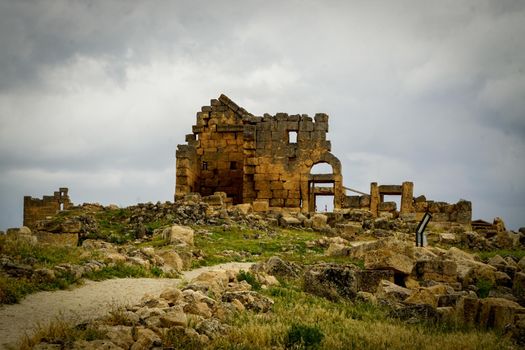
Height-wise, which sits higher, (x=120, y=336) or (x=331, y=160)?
(x=331, y=160)

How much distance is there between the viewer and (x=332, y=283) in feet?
35.3

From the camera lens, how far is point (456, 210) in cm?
2544

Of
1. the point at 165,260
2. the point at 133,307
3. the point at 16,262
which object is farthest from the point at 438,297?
the point at 16,262

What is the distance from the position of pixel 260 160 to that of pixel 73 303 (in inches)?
767

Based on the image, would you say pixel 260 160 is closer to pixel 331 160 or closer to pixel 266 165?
pixel 266 165

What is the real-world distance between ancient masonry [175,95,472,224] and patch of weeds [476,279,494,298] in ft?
42.2

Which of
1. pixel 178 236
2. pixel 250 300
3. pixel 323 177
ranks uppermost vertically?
pixel 323 177

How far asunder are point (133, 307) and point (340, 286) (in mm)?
4316

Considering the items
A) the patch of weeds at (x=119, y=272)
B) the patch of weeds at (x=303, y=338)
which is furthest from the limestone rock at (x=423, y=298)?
the patch of weeds at (x=119, y=272)

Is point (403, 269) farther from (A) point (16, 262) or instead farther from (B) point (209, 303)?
(A) point (16, 262)

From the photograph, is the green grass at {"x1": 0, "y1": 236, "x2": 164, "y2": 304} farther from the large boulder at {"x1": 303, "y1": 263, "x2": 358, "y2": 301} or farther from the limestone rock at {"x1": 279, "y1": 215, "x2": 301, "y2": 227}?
the limestone rock at {"x1": 279, "y1": 215, "x2": 301, "y2": 227}

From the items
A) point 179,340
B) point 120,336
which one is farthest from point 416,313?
point 120,336

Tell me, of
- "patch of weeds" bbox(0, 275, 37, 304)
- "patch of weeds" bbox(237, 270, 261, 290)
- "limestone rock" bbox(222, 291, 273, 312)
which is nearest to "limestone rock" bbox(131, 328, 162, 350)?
"limestone rock" bbox(222, 291, 273, 312)

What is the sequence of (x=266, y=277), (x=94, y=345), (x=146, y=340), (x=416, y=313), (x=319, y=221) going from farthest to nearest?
1. (x=319, y=221)
2. (x=266, y=277)
3. (x=416, y=313)
4. (x=146, y=340)
5. (x=94, y=345)
